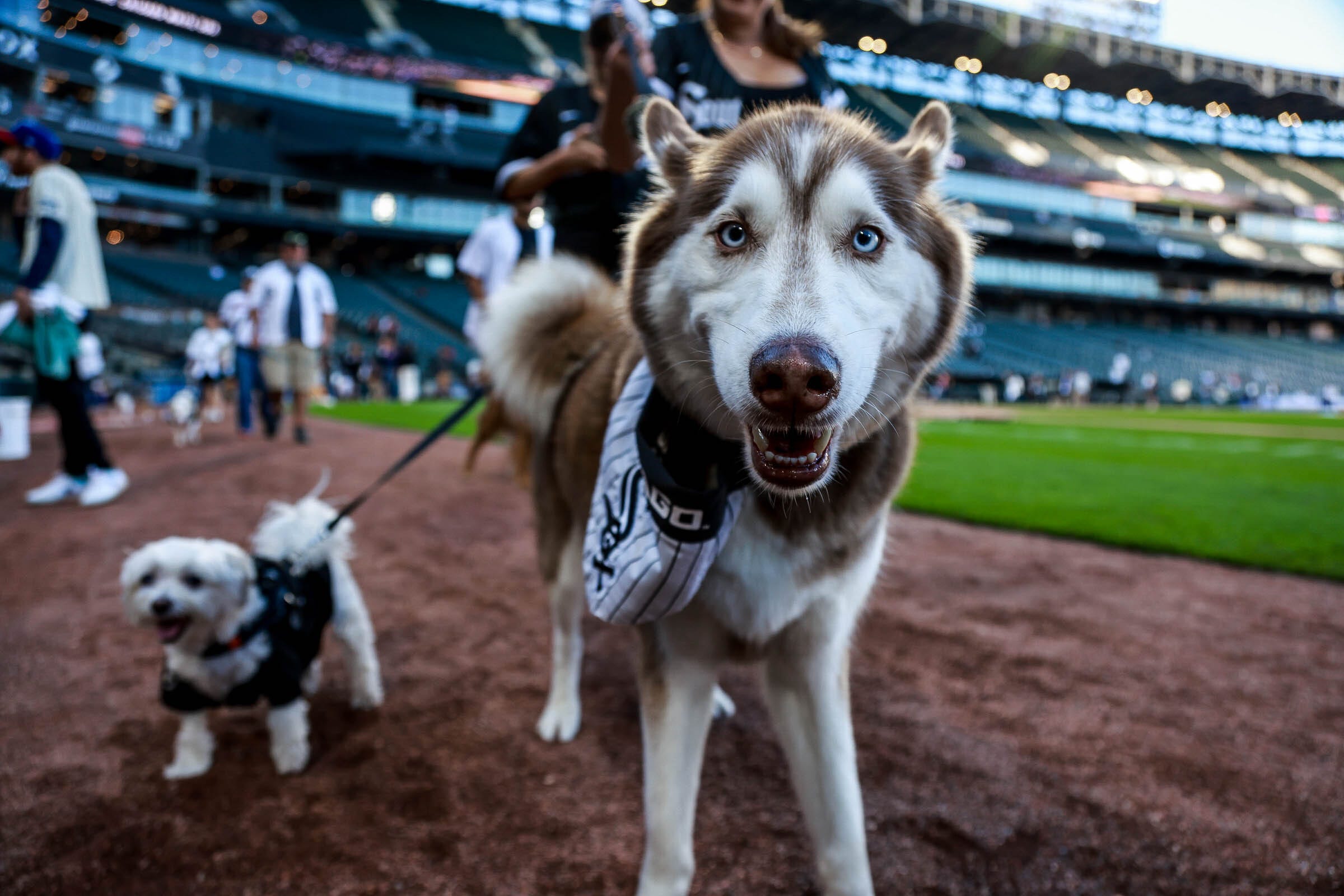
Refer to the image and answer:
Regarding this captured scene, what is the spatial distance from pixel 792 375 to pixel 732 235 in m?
0.40

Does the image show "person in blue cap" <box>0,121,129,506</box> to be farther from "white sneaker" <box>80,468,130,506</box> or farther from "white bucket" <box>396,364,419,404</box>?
"white bucket" <box>396,364,419,404</box>

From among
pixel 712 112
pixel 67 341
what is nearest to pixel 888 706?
pixel 712 112

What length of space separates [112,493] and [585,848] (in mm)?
5535

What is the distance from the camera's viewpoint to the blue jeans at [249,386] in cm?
951

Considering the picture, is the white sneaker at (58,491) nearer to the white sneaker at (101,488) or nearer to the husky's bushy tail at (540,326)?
the white sneaker at (101,488)

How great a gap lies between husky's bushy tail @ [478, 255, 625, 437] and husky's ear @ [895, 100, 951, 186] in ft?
3.41

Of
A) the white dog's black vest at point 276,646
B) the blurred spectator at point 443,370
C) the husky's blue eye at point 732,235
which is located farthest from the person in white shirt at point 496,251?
the blurred spectator at point 443,370

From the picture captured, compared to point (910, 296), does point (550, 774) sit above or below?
below

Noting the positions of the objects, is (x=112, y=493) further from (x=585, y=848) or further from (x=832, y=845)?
(x=832, y=845)

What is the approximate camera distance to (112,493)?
552cm

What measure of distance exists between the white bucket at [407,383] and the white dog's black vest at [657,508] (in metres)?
27.0

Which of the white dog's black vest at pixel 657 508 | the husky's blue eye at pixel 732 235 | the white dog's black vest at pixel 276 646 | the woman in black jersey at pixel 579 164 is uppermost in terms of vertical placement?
the woman in black jersey at pixel 579 164

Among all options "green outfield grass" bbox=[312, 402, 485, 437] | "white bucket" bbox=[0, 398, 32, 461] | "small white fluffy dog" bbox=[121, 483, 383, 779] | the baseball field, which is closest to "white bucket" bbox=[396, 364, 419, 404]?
"green outfield grass" bbox=[312, 402, 485, 437]

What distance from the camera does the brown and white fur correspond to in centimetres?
119
